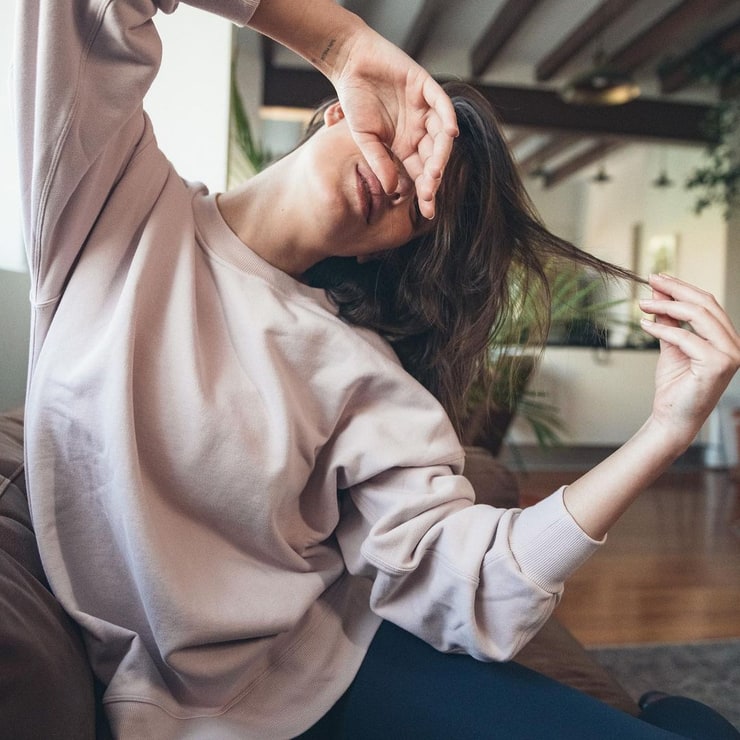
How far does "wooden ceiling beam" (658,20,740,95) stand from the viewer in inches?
196

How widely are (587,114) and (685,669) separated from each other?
4.78 metres

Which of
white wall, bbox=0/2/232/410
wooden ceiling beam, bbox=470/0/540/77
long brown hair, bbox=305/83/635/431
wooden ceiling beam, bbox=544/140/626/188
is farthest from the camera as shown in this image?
wooden ceiling beam, bbox=544/140/626/188

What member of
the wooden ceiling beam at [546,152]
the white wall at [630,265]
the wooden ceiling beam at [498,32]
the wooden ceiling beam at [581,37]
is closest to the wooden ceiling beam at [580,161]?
the wooden ceiling beam at [546,152]

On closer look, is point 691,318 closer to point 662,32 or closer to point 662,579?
point 662,579

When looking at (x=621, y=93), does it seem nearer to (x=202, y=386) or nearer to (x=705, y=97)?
(x=705, y=97)

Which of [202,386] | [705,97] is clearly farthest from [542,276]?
[705,97]

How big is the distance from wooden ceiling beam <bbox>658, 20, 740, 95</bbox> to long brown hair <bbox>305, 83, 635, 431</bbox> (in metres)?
4.81

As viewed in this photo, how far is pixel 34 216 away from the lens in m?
0.77

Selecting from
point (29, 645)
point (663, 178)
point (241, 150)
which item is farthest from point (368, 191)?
point (663, 178)

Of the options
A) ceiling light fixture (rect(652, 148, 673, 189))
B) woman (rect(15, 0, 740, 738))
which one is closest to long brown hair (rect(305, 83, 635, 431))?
Answer: woman (rect(15, 0, 740, 738))

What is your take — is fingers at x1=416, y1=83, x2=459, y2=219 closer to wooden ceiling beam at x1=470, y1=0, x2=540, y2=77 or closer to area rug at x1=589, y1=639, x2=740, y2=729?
area rug at x1=589, y1=639, x2=740, y2=729

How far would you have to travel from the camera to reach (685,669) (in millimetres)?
2055

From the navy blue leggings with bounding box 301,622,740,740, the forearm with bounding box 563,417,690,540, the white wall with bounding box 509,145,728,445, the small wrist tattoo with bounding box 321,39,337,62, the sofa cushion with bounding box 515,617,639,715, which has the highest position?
the small wrist tattoo with bounding box 321,39,337,62

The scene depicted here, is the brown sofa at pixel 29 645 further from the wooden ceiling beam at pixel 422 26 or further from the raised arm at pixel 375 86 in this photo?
the wooden ceiling beam at pixel 422 26
